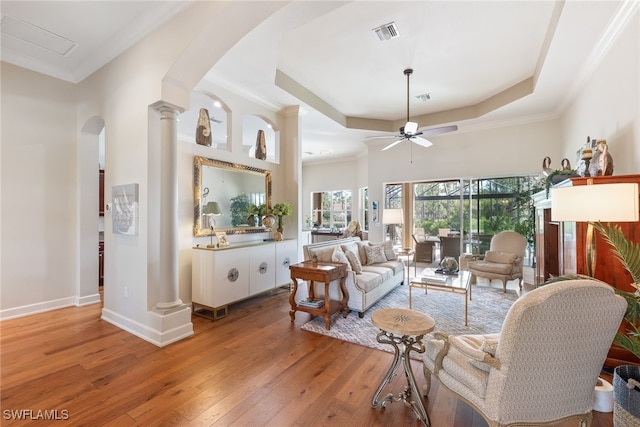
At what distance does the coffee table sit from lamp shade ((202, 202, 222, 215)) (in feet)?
9.74

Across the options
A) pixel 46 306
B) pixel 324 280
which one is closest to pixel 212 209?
pixel 324 280

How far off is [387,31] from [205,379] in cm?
410

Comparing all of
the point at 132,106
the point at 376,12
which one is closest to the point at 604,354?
the point at 376,12

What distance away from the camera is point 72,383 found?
Result: 2.26 meters

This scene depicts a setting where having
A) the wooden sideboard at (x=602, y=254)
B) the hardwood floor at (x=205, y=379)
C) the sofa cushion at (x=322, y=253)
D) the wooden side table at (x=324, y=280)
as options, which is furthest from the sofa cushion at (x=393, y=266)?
the wooden sideboard at (x=602, y=254)

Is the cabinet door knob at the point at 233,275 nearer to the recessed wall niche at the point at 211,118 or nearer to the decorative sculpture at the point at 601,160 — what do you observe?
the recessed wall niche at the point at 211,118

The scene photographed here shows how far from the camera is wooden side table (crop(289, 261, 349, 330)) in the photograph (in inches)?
132

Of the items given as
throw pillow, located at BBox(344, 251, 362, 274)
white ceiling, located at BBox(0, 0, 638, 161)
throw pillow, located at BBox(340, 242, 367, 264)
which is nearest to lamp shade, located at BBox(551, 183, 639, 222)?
white ceiling, located at BBox(0, 0, 638, 161)

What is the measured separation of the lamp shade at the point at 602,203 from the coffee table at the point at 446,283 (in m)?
1.54

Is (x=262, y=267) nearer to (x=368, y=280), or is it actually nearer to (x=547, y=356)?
(x=368, y=280)

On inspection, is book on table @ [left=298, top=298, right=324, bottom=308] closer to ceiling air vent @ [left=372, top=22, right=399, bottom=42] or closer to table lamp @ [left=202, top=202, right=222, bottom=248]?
table lamp @ [left=202, top=202, right=222, bottom=248]

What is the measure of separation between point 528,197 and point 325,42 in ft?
16.8

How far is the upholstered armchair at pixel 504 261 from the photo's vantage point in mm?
4723

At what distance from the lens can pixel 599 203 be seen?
2035 millimetres
